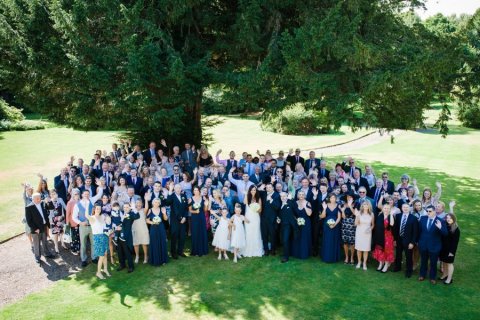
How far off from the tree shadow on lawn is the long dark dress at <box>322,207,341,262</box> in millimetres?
230

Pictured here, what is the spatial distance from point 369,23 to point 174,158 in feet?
27.2

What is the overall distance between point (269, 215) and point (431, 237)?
153 inches

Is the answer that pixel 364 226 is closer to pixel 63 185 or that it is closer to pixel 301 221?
pixel 301 221

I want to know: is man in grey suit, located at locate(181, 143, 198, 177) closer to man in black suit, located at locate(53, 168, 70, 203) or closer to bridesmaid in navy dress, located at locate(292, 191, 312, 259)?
man in black suit, located at locate(53, 168, 70, 203)

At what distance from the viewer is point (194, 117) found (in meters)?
16.2

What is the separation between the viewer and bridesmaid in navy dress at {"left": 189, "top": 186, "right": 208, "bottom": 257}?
10.3m

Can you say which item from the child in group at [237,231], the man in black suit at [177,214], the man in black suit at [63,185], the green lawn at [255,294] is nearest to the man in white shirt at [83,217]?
the green lawn at [255,294]

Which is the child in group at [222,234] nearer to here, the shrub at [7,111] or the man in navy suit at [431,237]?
the man in navy suit at [431,237]

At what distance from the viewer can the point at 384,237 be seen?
941 cm

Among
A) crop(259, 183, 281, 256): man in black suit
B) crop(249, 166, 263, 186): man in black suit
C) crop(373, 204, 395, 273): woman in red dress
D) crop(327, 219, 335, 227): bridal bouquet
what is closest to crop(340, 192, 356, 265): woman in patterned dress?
crop(327, 219, 335, 227): bridal bouquet

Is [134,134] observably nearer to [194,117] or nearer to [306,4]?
[194,117]

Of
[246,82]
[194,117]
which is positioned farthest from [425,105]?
[194,117]

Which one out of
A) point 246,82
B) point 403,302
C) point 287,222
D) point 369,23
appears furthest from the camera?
point 369,23

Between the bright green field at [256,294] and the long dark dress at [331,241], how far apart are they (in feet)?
0.96
